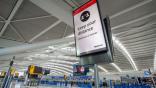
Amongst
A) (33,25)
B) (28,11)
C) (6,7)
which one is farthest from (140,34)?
(6,7)

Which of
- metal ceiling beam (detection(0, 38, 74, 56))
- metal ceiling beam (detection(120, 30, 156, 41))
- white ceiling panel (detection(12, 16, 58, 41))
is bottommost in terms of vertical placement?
metal ceiling beam (detection(0, 38, 74, 56))

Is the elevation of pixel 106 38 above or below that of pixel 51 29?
below

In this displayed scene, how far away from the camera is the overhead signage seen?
1512 millimetres

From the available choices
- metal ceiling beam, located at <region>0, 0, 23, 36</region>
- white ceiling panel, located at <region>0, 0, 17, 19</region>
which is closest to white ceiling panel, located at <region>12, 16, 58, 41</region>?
metal ceiling beam, located at <region>0, 0, 23, 36</region>

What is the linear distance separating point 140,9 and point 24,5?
7.05 metres

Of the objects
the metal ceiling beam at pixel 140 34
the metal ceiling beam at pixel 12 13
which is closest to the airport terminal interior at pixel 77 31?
the metal ceiling beam at pixel 12 13

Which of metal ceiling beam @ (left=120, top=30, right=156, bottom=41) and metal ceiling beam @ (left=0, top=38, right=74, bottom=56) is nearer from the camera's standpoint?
metal ceiling beam @ (left=0, top=38, right=74, bottom=56)

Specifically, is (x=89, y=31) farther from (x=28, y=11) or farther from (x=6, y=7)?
(x=6, y=7)

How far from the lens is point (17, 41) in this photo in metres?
9.82

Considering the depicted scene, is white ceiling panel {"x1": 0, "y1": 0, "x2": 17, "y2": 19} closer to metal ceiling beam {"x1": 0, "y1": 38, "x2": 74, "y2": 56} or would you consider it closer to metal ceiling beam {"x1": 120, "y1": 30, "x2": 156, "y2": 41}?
metal ceiling beam {"x1": 0, "y1": 38, "x2": 74, "y2": 56}

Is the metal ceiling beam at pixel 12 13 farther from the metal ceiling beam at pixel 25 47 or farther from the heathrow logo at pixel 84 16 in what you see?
the heathrow logo at pixel 84 16

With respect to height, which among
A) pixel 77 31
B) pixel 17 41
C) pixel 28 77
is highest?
pixel 17 41

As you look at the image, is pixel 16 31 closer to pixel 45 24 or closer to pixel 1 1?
pixel 45 24

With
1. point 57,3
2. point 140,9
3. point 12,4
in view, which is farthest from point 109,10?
point 12,4
